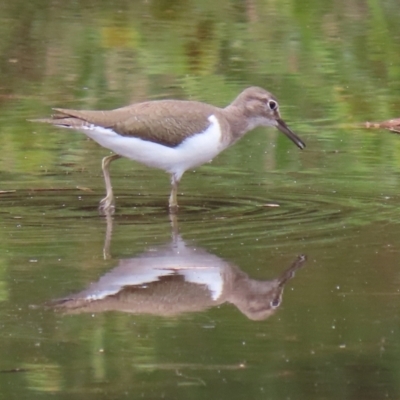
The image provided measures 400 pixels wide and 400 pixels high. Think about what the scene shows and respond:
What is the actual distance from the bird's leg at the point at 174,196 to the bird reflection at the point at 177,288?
4.33ft

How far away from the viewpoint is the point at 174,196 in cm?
845

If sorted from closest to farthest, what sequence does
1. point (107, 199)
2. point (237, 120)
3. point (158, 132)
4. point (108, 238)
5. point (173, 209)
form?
point (108, 238) < point (173, 209) < point (107, 199) < point (158, 132) < point (237, 120)

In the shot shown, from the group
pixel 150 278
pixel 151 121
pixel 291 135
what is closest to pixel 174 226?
pixel 151 121

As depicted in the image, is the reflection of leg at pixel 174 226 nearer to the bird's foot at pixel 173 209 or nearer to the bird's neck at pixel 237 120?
the bird's foot at pixel 173 209

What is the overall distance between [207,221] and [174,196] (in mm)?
609

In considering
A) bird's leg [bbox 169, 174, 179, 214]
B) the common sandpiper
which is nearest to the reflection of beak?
the common sandpiper

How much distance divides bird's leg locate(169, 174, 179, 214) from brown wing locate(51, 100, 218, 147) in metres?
0.23

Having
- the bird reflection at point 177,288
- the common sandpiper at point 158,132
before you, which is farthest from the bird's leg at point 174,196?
the bird reflection at point 177,288

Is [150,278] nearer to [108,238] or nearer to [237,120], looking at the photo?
→ [108,238]

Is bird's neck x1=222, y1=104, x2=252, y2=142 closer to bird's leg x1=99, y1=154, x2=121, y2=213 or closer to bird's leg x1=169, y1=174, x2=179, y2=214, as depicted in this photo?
bird's leg x1=169, y1=174, x2=179, y2=214

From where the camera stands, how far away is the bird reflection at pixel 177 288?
599cm

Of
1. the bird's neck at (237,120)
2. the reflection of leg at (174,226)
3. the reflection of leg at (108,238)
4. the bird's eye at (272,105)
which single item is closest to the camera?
the reflection of leg at (108,238)

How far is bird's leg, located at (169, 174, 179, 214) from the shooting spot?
8.26m

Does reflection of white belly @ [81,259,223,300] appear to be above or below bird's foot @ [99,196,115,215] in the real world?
above
